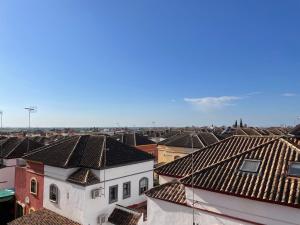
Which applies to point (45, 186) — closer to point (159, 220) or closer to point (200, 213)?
point (159, 220)

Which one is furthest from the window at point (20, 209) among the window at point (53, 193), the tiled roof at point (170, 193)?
the tiled roof at point (170, 193)

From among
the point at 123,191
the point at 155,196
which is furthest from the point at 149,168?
the point at 155,196

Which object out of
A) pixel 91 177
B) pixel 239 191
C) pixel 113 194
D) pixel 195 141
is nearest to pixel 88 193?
pixel 91 177

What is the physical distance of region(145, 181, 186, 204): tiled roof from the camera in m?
13.3

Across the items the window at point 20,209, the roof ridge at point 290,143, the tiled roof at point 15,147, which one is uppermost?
the roof ridge at point 290,143

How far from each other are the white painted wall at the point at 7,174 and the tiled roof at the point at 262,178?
28.6 metres

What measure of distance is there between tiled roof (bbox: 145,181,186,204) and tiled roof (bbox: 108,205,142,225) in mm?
6967

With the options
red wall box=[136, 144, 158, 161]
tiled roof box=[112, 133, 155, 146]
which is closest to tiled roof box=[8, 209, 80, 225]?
tiled roof box=[112, 133, 155, 146]

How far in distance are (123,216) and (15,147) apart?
843 inches

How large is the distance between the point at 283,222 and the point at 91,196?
14903 millimetres

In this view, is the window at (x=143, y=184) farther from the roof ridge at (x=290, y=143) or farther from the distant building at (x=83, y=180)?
the roof ridge at (x=290, y=143)

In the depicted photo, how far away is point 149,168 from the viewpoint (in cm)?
2603

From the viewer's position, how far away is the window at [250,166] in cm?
1144

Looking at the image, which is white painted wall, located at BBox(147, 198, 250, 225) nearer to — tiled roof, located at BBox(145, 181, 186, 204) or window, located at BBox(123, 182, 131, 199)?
tiled roof, located at BBox(145, 181, 186, 204)
